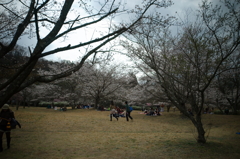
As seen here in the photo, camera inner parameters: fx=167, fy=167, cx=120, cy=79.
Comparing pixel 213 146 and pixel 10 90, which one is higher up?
pixel 10 90

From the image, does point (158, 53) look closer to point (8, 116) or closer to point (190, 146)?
point (190, 146)

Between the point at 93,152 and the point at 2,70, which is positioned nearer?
the point at 93,152

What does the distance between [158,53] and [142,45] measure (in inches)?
43.2

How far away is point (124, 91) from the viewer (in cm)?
2895

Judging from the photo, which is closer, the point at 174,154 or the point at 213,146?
the point at 174,154

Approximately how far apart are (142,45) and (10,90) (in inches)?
204

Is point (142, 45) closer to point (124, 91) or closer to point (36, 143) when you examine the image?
point (36, 143)

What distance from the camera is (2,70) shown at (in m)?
9.24

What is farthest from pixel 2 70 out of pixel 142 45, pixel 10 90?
pixel 142 45

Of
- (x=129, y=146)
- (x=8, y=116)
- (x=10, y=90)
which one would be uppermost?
(x=10, y=90)

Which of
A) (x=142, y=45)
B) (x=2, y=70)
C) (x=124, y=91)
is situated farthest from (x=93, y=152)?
(x=124, y=91)

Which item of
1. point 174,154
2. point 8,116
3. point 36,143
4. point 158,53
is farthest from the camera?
point 158,53

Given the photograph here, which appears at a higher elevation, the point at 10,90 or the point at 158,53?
the point at 158,53

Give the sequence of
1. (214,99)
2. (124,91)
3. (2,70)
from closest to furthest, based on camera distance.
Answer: (2,70)
(214,99)
(124,91)
